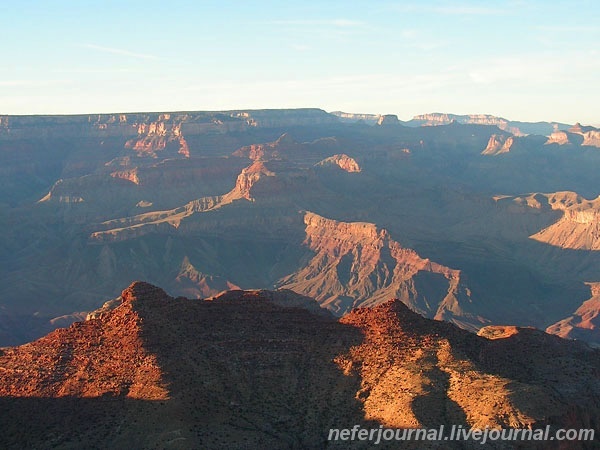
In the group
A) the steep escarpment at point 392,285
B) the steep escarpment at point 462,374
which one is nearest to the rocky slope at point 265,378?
Result: the steep escarpment at point 462,374

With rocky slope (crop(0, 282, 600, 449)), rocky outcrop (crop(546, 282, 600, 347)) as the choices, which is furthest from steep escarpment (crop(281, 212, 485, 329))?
rocky slope (crop(0, 282, 600, 449))

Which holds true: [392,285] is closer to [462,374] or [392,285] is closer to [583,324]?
[583,324]

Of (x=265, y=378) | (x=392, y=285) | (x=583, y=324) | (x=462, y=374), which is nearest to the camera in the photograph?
(x=462, y=374)

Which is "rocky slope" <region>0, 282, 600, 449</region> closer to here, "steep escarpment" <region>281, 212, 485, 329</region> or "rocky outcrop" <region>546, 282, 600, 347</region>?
"rocky outcrop" <region>546, 282, 600, 347</region>

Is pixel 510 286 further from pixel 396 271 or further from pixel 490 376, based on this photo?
pixel 490 376

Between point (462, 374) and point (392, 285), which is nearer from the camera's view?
point (462, 374)

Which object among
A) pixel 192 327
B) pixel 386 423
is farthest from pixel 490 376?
pixel 192 327

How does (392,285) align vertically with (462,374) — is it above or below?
below

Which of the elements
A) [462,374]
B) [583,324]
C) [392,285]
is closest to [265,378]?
[462,374]
